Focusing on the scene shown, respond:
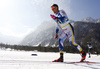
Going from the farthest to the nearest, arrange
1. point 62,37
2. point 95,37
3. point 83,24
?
1. point 83,24
2. point 95,37
3. point 62,37

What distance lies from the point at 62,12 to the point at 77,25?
170882 millimetres

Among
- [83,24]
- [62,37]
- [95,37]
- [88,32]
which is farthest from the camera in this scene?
[83,24]

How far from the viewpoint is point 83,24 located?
16362 centimetres

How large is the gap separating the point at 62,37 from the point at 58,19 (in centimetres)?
70

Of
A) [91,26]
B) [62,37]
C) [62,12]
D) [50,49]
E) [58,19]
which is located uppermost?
[91,26]

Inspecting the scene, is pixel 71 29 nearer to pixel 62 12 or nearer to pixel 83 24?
pixel 62 12

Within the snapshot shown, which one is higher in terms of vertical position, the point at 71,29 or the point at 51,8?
the point at 51,8

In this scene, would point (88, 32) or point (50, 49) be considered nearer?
point (50, 49)

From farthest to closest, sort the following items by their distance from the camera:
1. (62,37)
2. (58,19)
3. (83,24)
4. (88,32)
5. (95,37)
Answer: (83,24), (88,32), (95,37), (62,37), (58,19)

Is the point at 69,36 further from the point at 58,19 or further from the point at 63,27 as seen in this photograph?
the point at 58,19

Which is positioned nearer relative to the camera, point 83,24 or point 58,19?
point 58,19

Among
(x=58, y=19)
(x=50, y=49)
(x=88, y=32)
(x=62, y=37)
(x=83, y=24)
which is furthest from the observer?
(x=83, y=24)

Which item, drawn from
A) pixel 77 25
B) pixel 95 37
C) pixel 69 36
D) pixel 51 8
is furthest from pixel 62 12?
pixel 77 25

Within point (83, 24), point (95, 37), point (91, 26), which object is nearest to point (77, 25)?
point (83, 24)
